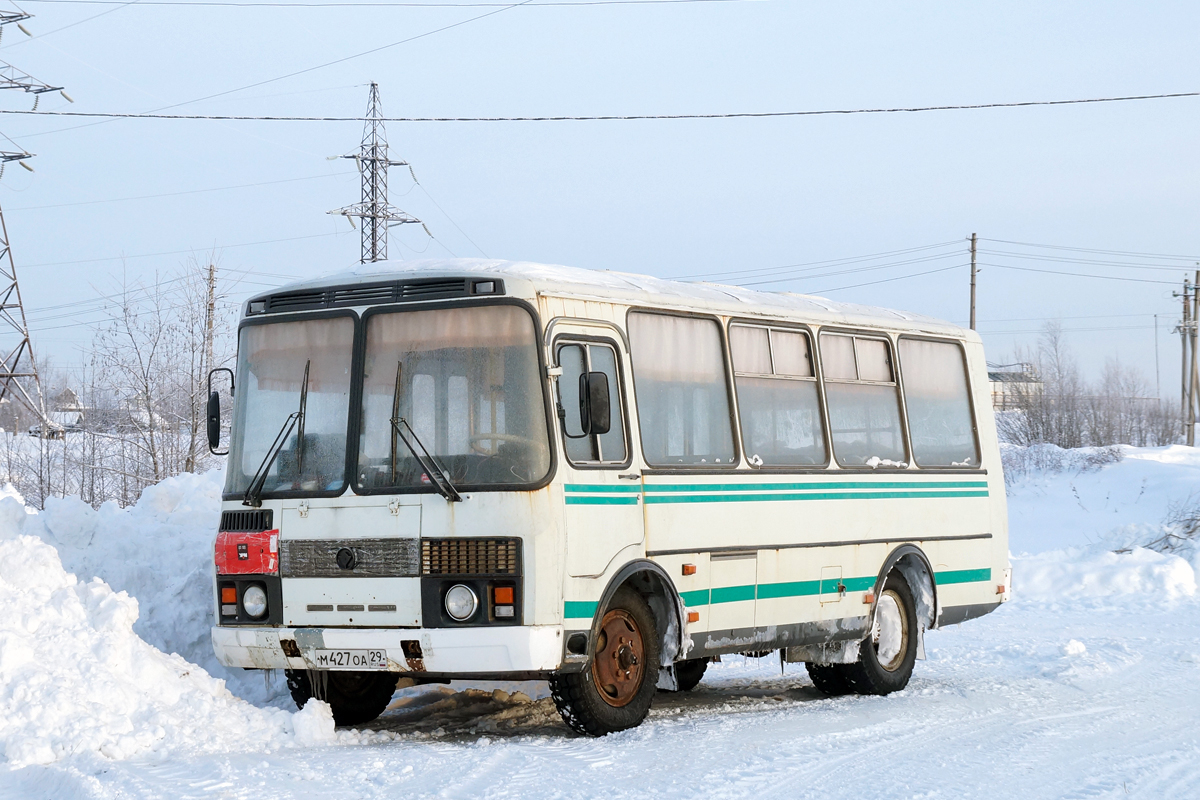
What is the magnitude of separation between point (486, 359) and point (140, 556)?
Result: 437 cm

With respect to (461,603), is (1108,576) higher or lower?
lower

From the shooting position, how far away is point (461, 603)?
850cm

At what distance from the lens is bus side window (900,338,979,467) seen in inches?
497

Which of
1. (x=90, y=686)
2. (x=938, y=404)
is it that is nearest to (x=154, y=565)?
(x=90, y=686)

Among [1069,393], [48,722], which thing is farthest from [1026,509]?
[1069,393]

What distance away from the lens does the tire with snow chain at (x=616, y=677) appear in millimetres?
8922

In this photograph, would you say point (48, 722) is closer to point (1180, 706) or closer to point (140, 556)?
point (140, 556)

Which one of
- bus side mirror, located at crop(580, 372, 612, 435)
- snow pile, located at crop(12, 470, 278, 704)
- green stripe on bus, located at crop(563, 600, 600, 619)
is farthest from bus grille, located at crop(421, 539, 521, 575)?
snow pile, located at crop(12, 470, 278, 704)

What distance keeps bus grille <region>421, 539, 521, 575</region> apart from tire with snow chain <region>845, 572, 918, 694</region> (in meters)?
4.37

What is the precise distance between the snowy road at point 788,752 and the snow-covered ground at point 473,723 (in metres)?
0.02

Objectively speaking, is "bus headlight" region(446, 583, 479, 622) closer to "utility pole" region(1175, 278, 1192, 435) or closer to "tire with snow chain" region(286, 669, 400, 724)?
"tire with snow chain" region(286, 669, 400, 724)

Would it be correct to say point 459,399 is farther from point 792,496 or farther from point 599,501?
point 792,496

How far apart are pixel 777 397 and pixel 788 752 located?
131 inches

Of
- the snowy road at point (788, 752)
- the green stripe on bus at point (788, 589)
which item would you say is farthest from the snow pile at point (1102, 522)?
the green stripe on bus at point (788, 589)
